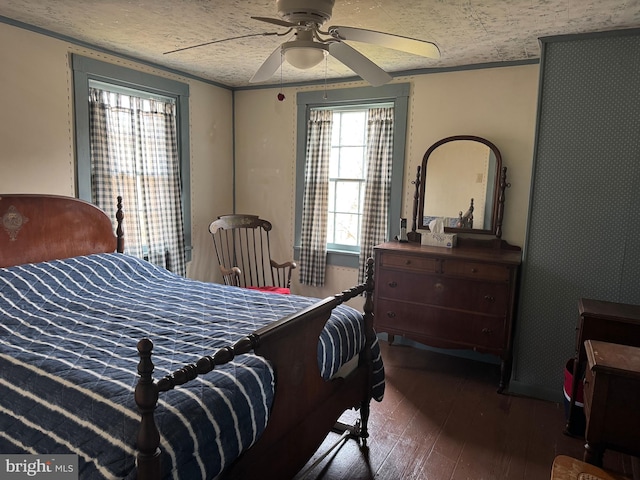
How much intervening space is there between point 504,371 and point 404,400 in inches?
31.0

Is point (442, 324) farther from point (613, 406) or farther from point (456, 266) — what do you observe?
point (613, 406)

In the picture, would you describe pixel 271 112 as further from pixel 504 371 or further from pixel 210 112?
pixel 504 371

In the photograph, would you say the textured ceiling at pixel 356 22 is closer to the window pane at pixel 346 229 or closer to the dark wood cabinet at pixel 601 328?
the window pane at pixel 346 229

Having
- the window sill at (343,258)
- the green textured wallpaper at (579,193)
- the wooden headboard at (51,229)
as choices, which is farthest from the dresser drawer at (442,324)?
the wooden headboard at (51,229)

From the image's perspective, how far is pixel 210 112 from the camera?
4520 mm

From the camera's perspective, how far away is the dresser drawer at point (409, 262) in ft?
11.2

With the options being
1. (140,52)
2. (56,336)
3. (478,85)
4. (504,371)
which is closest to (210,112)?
(140,52)

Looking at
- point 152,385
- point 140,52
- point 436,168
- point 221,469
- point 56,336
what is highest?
point 140,52

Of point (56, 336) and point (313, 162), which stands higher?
point (313, 162)

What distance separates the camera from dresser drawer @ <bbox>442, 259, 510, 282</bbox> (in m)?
3.16

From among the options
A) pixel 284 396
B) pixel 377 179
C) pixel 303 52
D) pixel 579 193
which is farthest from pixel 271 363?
pixel 377 179

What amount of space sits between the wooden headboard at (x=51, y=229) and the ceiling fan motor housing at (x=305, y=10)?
2141 millimetres

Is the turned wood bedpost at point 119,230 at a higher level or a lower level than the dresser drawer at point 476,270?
higher

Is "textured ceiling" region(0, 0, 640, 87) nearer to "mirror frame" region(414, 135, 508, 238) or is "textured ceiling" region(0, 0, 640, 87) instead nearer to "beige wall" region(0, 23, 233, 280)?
"beige wall" region(0, 23, 233, 280)
